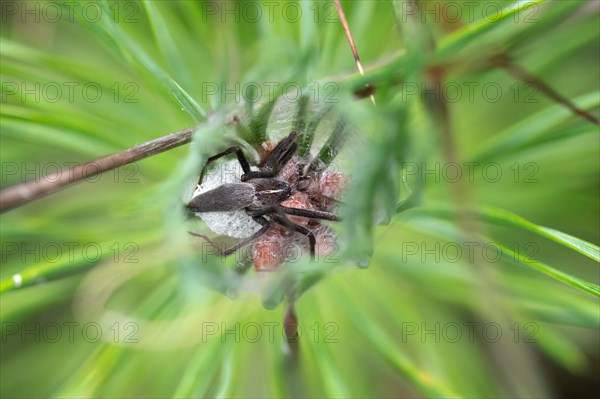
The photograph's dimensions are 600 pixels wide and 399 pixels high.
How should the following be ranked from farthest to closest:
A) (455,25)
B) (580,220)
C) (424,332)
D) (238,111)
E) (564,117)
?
(580,220), (424,332), (455,25), (564,117), (238,111)

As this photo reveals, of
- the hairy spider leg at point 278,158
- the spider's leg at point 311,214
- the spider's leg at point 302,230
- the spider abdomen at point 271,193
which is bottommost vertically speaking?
the spider's leg at point 302,230

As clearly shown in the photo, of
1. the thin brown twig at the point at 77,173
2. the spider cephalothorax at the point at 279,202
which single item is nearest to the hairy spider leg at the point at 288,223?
the spider cephalothorax at the point at 279,202

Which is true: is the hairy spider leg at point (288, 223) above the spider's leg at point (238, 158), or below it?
below

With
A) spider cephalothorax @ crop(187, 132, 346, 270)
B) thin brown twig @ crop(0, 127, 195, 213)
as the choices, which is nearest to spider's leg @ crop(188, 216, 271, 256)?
spider cephalothorax @ crop(187, 132, 346, 270)

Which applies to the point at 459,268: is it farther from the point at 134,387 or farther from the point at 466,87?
the point at 134,387

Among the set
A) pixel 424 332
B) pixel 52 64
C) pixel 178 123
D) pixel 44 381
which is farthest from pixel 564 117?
pixel 44 381

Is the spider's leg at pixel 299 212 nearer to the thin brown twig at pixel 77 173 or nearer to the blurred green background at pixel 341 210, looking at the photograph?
the blurred green background at pixel 341 210
